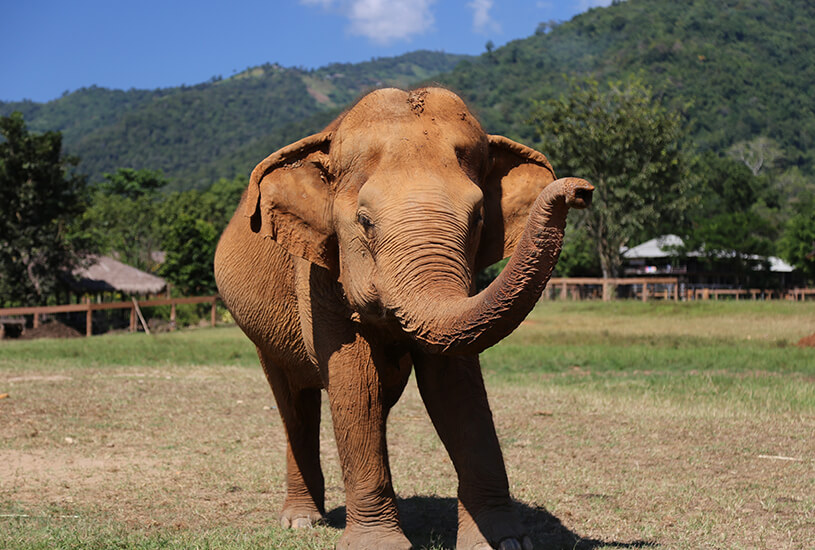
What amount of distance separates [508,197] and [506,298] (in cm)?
165

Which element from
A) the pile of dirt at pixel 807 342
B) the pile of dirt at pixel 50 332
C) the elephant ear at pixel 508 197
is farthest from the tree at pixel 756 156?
the elephant ear at pixel 508 197

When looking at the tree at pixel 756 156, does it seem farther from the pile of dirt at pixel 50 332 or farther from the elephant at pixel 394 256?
the elephant at pixel 394 256

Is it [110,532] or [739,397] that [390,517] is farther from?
[739,397]

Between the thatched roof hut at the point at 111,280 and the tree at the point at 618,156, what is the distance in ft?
81.5

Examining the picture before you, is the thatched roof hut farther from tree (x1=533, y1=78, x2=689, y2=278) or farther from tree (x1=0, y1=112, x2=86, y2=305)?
tree (x1=533, y1=78, x2=689, y2=278)

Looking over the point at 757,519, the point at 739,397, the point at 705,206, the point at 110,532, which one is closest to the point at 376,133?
the point at 110,532

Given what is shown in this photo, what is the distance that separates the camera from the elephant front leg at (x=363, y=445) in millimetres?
5305

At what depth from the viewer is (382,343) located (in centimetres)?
545

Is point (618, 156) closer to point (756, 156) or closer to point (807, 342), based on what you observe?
point (807, 342)

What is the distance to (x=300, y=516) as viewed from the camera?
23.1 feet

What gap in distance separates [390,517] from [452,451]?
1.79 feet

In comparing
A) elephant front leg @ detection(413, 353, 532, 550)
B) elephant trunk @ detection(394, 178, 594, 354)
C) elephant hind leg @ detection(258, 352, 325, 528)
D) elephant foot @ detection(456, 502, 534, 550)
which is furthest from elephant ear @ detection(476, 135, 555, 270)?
elephant hind leg @ detection(258, 352, 325, 528)

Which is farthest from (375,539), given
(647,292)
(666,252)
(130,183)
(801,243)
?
(130,183)

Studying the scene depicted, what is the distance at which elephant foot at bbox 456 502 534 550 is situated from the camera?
5.09 m
